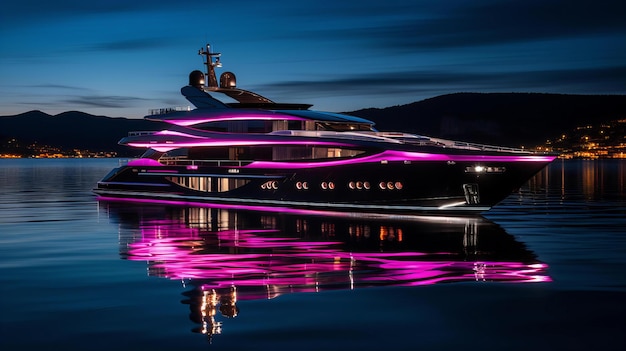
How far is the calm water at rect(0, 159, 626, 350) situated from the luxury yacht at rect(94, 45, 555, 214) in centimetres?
253

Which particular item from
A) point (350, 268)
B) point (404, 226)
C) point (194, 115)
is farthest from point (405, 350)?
point (194, 115)

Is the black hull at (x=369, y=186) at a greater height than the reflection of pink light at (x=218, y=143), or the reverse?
the reflection of pink light at (x=218, y=143)

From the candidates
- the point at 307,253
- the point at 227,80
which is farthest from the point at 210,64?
the point at 307,253

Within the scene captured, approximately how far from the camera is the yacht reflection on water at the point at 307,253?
14.5m

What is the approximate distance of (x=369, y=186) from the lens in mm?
30281

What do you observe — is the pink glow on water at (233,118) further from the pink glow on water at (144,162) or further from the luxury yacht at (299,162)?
the pink glow on water at (144,162)

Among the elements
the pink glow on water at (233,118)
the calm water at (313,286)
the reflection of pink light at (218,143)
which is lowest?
the calm water at (313,286)

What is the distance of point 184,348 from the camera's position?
9.96m

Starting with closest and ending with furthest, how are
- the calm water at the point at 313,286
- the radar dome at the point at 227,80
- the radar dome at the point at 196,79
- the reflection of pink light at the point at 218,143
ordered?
the calm water at the point at 313,286
the reflection of pink light at the point at 218,143
the radar dome at the point at 196,79
the radar dome at the point at 227,80

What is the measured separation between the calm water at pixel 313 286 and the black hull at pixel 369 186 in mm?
2393

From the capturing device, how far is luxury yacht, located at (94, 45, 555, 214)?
29.0m

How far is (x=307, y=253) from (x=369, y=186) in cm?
1135

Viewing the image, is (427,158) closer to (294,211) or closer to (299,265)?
(294,211)

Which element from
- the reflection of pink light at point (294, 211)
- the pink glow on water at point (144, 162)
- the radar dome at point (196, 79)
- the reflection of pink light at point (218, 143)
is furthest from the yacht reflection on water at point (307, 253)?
the radar dome at point (196, 79)
